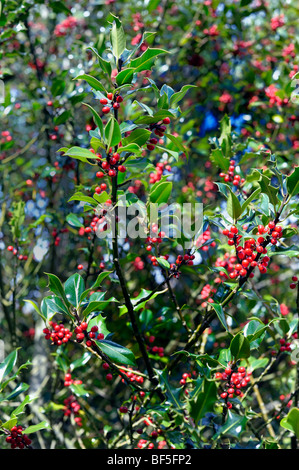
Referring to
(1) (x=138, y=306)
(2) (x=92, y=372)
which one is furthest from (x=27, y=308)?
(1) (x=138, y=306)

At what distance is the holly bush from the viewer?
145 centimetres

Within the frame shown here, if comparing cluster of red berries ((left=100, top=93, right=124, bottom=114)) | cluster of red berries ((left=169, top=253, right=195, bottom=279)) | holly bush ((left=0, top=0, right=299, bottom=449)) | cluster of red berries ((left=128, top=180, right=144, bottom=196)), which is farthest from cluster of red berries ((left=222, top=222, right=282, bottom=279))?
cluster of red berries ((left=128, top=180, right=144, bottom=196))

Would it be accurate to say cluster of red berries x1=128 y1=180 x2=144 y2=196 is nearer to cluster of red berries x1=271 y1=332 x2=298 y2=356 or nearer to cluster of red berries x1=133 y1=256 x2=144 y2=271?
cluster of red berries x1=133 y1=256 x2=144 y2=271

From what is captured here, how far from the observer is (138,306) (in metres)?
1.66

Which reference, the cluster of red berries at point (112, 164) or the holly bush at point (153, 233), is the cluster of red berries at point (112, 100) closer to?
the holly bush at point (153, 233)

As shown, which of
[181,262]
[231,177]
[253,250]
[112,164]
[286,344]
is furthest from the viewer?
[231,177]

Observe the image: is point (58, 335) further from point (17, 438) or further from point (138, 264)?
point (138, 264)

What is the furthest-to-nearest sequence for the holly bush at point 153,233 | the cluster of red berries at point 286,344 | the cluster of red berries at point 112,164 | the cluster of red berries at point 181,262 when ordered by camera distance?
the cluster of red berries at point 286,344 → the cluster of red berries at point 181,262 → the holly bush at point 153,233 → the cluster of red berries at point 112,164

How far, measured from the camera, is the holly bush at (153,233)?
57.2 inches

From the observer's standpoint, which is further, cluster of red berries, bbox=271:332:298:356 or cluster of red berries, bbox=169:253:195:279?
cluster of red berries, bbox=271:332:298:356

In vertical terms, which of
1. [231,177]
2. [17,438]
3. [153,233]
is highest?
[231,177]

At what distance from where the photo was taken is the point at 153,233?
1.65 meters

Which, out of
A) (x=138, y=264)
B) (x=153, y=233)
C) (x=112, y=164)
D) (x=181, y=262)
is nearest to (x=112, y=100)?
(x=112, y=164)

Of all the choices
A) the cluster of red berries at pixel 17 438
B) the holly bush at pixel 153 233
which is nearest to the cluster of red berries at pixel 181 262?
the holly bush at pixel 153 233
